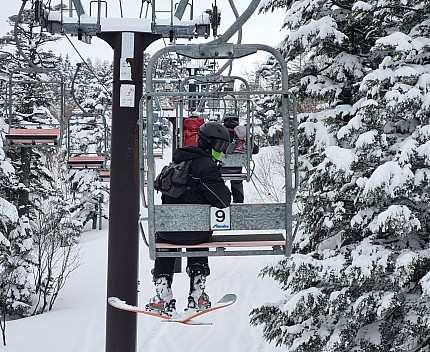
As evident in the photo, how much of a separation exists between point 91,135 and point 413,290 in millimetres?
28933

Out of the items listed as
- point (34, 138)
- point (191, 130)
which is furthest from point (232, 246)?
point (34, 138)

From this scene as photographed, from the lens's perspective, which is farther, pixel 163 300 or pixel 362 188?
pixel 362 188

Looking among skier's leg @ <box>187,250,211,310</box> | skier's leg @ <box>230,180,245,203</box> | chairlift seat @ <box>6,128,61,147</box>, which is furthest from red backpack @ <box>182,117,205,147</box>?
skier's leg @ <box>187,250,211,310</box>

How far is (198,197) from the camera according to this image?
478 centimetres

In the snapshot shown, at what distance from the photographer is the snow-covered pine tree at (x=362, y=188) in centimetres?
722

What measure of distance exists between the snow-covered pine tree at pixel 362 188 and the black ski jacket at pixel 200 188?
2972mm

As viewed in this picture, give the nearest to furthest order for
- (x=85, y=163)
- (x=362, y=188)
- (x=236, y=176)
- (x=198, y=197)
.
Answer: (x=198, y=197)
(x=362, y=188)
(x=236, y=176)
(x=85, y=163)

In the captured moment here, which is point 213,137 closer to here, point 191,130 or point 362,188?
point 362,188

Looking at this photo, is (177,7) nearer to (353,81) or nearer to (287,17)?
(287,17)

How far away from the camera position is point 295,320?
836cm

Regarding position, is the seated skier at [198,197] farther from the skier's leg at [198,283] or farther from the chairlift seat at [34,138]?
the chairlift seat at [34,138]

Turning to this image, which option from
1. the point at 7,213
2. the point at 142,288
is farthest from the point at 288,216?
the point at 142,288

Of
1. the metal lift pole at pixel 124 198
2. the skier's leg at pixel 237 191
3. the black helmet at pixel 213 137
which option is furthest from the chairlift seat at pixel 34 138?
the black helmet at pixel 213 137

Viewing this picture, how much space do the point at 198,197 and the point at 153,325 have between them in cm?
920
